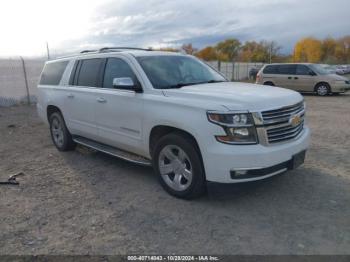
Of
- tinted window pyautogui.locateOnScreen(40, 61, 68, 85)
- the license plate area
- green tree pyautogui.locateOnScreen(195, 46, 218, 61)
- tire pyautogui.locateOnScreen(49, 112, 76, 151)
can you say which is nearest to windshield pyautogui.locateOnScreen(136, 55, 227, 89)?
the license plate area

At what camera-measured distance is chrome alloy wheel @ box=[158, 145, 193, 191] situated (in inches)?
160

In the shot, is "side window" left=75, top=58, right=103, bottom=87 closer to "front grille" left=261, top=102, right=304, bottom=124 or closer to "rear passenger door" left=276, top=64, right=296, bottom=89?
"front grille" left=261, top=102, right=304, bottom=124

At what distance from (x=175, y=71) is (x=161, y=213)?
6.97 feet

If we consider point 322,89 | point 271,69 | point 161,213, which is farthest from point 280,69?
point 161,213

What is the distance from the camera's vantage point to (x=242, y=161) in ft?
11.6

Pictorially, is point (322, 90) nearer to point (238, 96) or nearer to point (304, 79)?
point (304, 79)

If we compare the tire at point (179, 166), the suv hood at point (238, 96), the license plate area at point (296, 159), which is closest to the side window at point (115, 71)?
the suv hood at point (238, 96)

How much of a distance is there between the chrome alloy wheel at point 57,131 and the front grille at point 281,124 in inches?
170

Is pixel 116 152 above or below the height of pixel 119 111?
below

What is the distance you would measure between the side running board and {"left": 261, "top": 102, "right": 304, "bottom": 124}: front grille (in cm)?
175

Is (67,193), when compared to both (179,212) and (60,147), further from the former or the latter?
(60,147)

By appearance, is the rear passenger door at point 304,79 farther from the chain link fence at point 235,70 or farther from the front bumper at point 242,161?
the front bumper at point 242,161

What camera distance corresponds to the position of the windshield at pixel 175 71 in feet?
15.0

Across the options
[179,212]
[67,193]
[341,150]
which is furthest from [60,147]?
[341,150]
